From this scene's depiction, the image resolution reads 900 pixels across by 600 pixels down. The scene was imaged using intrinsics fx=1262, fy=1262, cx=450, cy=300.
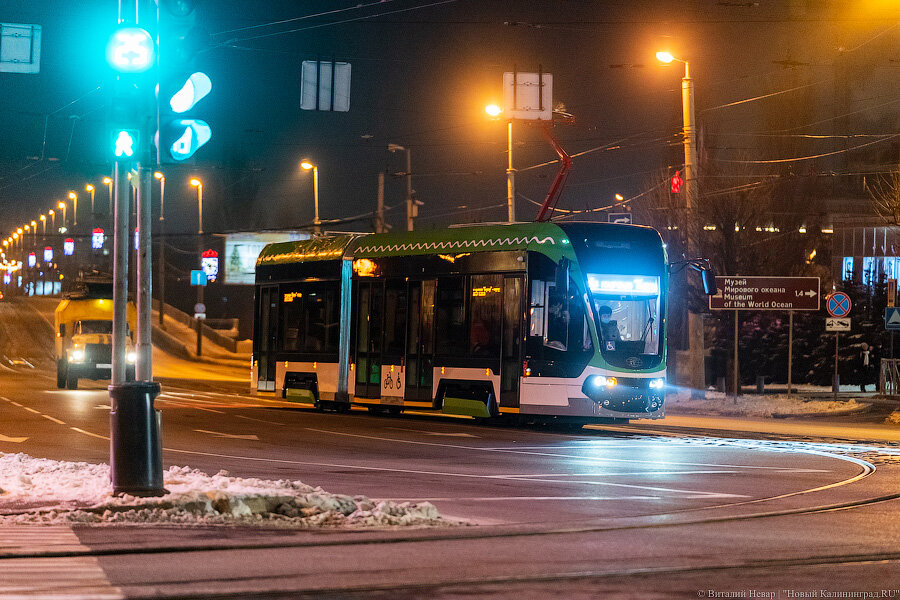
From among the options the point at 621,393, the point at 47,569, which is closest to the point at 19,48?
the point at 621,393

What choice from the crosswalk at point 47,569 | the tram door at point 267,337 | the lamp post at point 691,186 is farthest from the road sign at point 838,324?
the crosswalk at point 47,569

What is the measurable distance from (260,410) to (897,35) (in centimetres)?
5934

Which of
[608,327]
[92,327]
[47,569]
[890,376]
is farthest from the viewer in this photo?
[92,327]

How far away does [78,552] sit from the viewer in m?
9.38

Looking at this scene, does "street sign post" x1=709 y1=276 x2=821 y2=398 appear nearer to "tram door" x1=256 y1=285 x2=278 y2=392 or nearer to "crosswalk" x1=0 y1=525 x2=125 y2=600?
"tram door" x1=256 y1=285 x2=278 y2=392

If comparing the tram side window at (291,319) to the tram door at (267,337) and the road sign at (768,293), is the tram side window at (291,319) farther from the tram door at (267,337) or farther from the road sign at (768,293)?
the road sign at (768,293)

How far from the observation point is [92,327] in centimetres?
4216

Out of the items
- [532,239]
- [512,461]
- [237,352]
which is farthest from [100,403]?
[237,352]

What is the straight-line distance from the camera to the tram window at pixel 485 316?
25.2 meters

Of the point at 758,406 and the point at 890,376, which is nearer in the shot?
the point at 758,406

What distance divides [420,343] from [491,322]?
2099 mm

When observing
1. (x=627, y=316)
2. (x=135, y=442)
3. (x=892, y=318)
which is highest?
(x=892, y=318)

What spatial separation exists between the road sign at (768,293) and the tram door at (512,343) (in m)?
10.0

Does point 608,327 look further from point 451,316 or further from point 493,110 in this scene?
point 493,110
